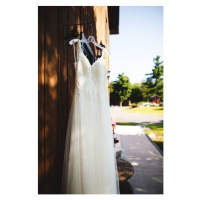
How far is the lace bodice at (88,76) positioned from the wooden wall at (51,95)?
210mm

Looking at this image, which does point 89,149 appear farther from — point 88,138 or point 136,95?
point 136,95

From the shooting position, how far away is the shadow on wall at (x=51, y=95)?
0.99 metres

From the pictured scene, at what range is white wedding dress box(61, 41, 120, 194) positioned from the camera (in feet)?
3.61

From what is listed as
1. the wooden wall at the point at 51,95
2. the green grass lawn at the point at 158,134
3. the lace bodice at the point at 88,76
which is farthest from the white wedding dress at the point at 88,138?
the green grass lawn at the point at 158,134

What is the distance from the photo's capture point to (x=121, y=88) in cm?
2497

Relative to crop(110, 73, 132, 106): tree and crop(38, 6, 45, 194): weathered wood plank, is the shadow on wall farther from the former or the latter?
crop(110, 73, 132, 106): tree

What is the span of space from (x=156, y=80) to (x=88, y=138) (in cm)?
2633

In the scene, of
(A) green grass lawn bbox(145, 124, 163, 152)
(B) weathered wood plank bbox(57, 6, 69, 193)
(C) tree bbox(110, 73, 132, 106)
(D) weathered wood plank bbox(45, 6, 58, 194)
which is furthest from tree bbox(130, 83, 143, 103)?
(D) weathered wood plank bbox(45, 6, 58, 194)

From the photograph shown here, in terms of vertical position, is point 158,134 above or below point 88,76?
below

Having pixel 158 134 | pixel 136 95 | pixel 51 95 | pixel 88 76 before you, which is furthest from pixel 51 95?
pixel 136 95

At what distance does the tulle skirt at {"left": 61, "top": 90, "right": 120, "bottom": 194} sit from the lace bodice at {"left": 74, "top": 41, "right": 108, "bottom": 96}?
5 cm
